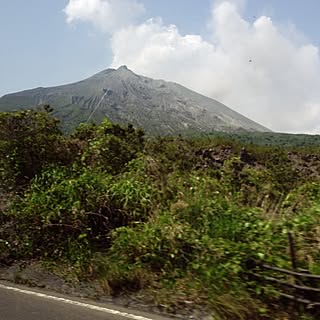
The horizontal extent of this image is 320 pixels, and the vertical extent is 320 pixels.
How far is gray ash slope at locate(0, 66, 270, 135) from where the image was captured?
14850 centimetres

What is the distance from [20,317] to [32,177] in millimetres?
4516

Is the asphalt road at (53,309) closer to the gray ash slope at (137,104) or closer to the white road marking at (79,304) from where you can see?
the white road marking at (79,304)

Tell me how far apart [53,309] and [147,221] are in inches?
76.6

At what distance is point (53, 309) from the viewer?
199 inches

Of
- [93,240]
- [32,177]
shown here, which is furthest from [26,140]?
[93,240]

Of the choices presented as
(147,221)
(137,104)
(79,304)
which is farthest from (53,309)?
(137,104)

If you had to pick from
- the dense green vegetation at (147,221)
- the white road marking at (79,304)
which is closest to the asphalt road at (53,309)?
the white road marking at (79,304)

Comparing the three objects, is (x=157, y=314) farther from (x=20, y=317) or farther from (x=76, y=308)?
(x=20, y=317)

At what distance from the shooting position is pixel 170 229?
5.89 metres

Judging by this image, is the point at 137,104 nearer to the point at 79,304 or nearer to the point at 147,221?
the point at 147,221

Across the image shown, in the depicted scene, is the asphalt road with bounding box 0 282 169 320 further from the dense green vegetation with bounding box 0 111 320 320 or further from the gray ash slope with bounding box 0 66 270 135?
the gray ash slope with bounding box 0 66 270 135

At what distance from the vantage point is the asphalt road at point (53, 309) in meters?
4.80

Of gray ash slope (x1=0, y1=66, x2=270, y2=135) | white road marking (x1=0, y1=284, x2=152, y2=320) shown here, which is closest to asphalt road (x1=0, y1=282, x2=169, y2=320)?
white road marking (x1=0, y1=284, x2=152, y2=320)

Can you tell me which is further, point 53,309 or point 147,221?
point 147,221
